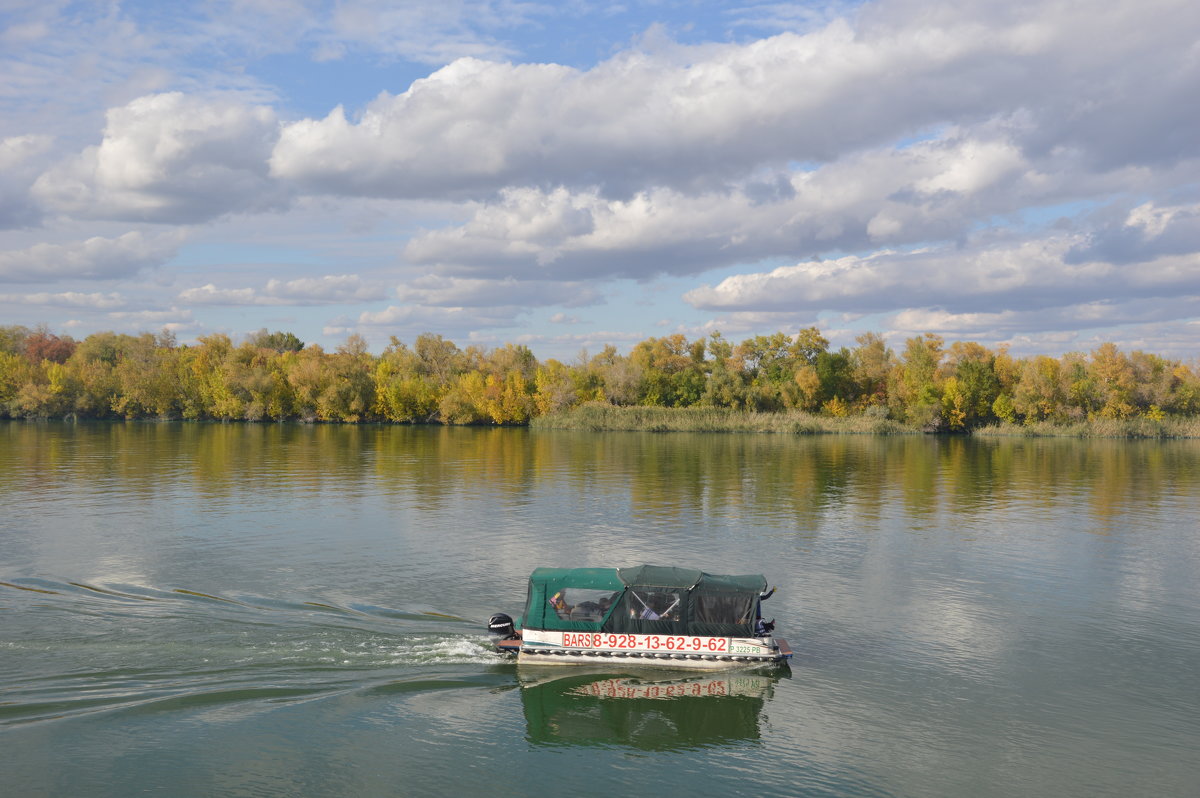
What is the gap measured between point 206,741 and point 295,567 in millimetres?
14582

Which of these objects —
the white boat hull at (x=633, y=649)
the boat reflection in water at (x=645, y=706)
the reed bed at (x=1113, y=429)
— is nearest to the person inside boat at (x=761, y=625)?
the white boat hull at (x=633, y=649)

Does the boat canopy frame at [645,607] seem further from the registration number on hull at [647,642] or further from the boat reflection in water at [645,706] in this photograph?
the boat reflection in water at [645,706]

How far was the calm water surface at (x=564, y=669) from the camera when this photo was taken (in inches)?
716

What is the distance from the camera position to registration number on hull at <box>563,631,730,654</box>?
23.4 metres

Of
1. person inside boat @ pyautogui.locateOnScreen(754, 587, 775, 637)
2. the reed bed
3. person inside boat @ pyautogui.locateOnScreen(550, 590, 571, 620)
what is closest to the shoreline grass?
the reed bed

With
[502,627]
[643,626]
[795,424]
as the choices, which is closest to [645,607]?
[643,626]

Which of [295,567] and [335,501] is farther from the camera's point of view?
[335,501]

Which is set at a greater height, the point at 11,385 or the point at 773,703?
the point at 11,385

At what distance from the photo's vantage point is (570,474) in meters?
68.3

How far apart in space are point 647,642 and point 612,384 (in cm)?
12655

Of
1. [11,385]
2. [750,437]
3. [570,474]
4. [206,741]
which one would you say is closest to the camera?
[206,741]

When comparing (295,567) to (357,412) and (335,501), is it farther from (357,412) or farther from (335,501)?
(357,412)

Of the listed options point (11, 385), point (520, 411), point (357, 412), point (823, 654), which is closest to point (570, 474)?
point (823, 654)

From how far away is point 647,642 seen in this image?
23.4 meters
